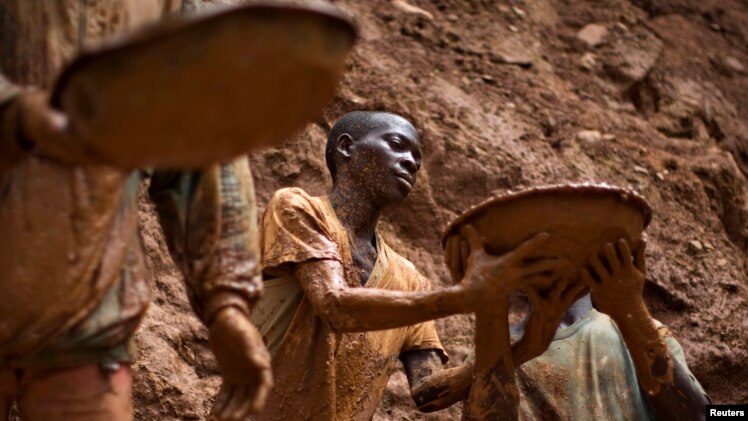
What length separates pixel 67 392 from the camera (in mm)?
3109

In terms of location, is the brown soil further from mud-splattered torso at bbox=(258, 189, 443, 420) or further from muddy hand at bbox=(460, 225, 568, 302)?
muddy hand at bbox=(460, 225, 568, 302)

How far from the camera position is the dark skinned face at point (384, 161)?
498 centimetres

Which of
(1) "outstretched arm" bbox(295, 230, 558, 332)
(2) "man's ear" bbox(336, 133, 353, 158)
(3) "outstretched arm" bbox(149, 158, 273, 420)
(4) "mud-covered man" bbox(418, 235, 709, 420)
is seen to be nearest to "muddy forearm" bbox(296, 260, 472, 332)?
(1) "outstretched arm" bbox(295, 230, 558, 332)

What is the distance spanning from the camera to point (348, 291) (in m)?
4.36

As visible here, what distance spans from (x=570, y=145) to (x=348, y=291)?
3199 millimetres

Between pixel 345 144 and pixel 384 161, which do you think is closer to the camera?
pixel 384 161

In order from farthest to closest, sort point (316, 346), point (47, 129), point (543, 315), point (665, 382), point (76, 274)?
point (665, 382) < point (316, 346) < point (543, 315) < point (76, 274) < point (47, 129)

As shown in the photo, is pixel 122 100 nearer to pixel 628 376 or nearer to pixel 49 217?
pixel 49 217

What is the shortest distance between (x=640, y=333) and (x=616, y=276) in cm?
42

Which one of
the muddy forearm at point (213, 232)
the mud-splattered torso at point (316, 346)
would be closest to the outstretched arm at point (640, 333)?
the mud-splattered torso at point (316, 346)

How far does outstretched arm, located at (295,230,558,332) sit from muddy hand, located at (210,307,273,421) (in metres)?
1.04

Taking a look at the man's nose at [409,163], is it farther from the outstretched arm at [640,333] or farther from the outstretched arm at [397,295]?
the outstretched arm at [640,333]

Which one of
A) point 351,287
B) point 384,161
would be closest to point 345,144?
point 384,161

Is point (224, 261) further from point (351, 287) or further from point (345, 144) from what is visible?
point (345, 144)
